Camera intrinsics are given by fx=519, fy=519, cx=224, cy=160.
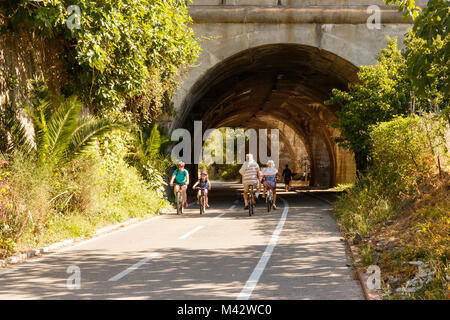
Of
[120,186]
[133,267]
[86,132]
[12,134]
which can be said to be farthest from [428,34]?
[120,186]

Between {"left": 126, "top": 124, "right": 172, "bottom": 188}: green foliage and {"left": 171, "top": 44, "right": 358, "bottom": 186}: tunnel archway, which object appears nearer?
{"left": 126, "top": 124, "right": 172, "bottom": 188}: green foliage

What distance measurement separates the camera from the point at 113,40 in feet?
45.4

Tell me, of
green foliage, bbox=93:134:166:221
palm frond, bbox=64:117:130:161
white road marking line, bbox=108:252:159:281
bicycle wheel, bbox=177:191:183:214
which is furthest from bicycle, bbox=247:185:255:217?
white road marking line, bbox=108:252:159:281

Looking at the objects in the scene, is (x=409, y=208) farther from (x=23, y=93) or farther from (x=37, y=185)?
(x=23, y=93)

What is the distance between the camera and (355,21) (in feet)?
71.1

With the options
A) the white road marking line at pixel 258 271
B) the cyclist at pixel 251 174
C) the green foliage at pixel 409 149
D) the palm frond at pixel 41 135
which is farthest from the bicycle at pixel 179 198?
the green foliage at pixel 409 149

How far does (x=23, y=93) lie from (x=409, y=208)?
9782mm

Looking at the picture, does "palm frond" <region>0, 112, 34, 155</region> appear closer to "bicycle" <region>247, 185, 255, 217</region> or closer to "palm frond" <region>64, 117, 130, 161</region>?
"palm frond" <region>64, 117, 130, 161</region>

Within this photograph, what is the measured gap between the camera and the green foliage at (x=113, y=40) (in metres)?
11.3

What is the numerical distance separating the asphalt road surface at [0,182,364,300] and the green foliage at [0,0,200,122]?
432 centimetres

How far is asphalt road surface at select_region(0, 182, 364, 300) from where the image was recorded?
6.70 meters

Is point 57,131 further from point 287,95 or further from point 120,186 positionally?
point 287,95

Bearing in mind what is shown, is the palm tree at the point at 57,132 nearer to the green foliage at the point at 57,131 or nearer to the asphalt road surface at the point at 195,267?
the green foliage at the point at 57,131
